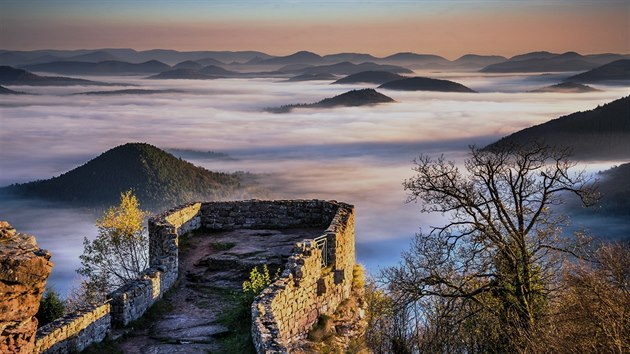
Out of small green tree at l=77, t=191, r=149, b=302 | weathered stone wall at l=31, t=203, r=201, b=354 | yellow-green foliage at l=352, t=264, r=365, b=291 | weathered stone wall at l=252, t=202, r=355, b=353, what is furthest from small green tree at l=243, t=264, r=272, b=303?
small green tree at l=77, t=191, r=149, b=302

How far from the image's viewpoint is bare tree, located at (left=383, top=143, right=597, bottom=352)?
3388 cm

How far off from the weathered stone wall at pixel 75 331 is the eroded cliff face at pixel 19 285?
3073 mm

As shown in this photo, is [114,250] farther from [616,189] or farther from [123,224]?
[616,189]

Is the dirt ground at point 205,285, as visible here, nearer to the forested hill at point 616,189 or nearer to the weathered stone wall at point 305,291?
the weathered stone wall at point 305,291

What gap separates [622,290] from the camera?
2845cm

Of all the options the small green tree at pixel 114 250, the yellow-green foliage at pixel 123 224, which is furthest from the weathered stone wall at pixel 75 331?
the yellow-green foliage at pixel 123 224

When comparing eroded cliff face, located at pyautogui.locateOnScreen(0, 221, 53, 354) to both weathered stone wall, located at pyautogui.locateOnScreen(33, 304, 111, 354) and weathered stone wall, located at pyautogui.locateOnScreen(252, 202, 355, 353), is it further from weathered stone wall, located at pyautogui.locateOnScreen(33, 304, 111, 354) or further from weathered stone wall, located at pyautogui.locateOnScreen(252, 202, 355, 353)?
weathered stone wall, located at pyautogui.locateOnScreen(252, 202, 355, 353)

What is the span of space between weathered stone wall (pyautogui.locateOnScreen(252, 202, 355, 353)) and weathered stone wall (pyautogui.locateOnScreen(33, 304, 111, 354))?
13.8 feet

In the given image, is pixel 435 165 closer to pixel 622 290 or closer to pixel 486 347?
pixel 486 347

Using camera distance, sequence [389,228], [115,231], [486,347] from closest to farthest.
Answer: [486,347], [115,231], [389,228]

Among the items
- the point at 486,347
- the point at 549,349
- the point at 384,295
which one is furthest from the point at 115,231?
the point at 549,349

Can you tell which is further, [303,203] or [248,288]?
[303,203]

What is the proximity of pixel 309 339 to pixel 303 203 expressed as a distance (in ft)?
34.4

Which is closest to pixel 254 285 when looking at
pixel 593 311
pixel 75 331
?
pixel 75 331
